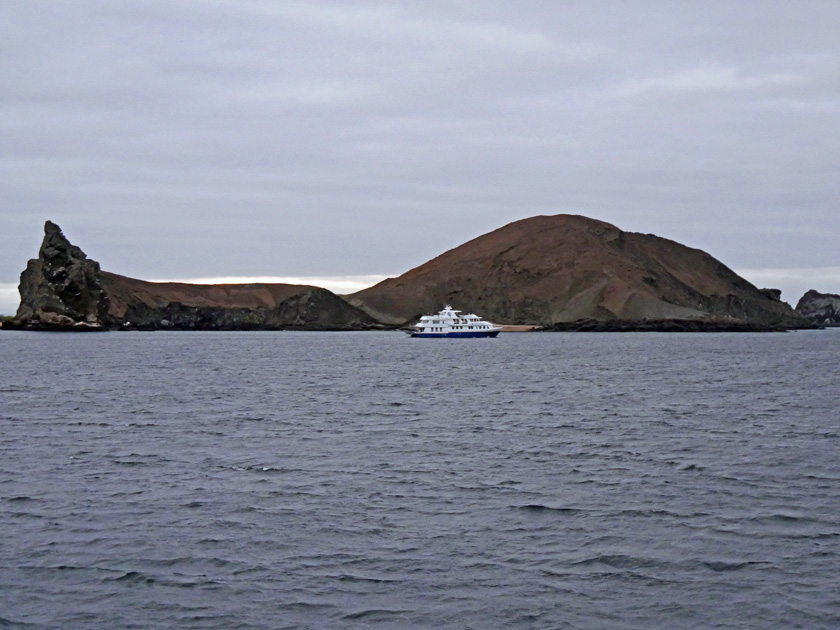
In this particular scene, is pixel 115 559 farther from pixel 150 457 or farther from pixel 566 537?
pixel 150 457

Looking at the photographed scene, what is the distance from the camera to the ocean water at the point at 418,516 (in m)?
13.5

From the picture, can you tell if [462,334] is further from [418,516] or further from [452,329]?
[418,516]

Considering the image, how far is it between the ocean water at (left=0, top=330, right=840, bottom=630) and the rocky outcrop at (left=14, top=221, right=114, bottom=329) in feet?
430

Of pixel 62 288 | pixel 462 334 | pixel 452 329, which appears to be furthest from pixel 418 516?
pixel 62 288

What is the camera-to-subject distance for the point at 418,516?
1859 centimetres

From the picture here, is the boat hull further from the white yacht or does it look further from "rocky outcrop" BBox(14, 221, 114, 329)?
"rocky outcrop" BBox(14, 221, 114, 329)

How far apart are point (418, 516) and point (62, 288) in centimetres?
15718

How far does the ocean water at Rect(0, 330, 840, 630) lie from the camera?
44.1 ft

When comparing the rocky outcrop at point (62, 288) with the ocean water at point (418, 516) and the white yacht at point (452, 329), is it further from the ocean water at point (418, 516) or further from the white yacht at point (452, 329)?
the ocean water at point (418, 516)

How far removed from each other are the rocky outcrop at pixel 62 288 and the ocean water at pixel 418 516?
131156mm

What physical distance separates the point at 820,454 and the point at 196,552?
18.2m

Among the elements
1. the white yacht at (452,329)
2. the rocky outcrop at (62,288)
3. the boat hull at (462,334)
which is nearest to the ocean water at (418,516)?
the white yacht at (452,329)

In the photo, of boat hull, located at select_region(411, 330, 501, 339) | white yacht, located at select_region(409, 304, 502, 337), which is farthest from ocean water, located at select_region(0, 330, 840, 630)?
boat hull, located at select_region(411, 330, 501, 339)

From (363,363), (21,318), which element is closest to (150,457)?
(363,363)
